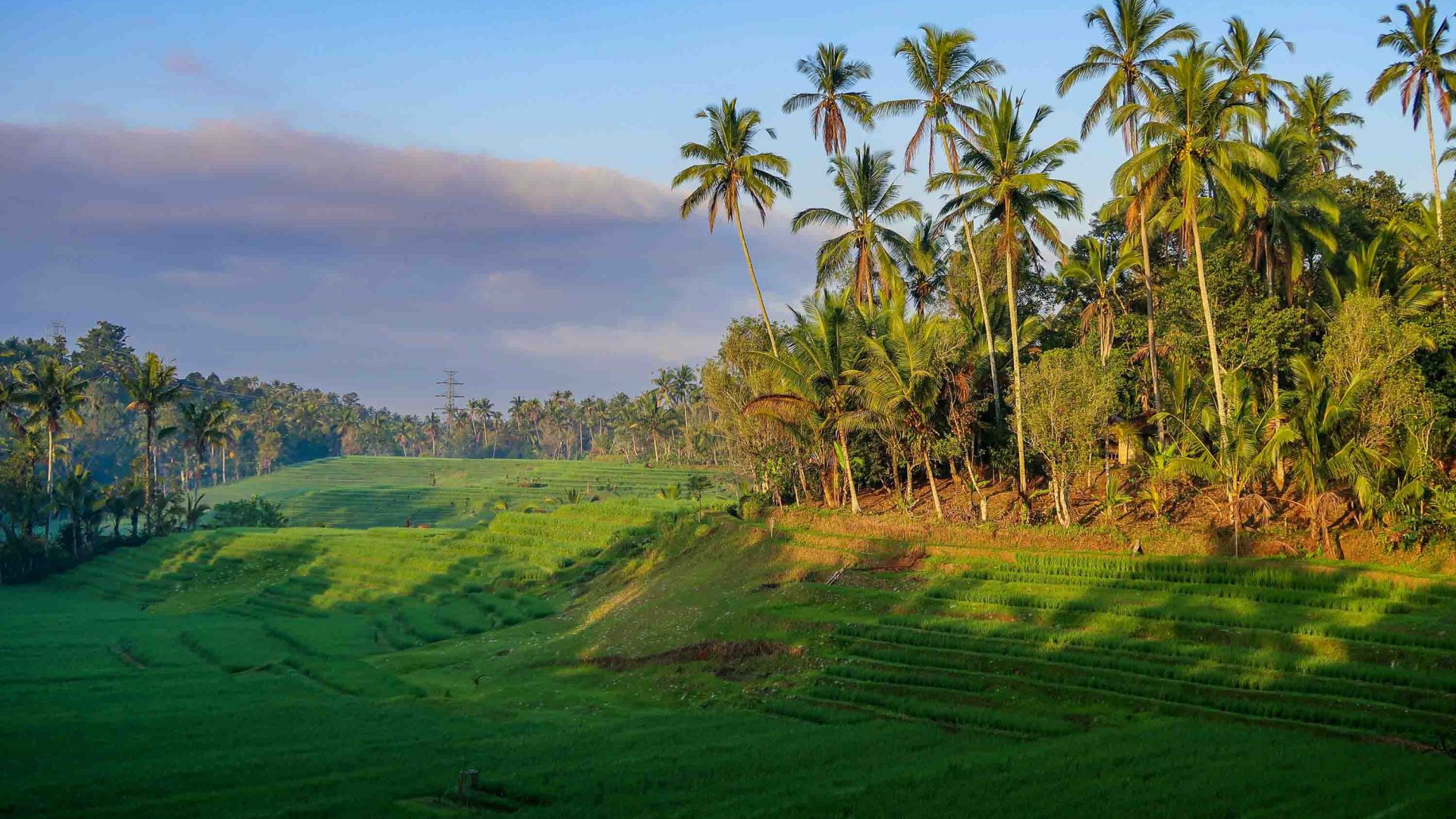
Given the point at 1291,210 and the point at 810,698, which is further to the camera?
the point at 1291,210

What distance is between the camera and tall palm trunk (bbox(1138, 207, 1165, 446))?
39719 millimetres

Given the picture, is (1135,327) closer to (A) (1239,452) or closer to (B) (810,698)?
(A) (1239,452)

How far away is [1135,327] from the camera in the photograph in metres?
44.2

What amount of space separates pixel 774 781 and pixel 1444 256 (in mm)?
33929

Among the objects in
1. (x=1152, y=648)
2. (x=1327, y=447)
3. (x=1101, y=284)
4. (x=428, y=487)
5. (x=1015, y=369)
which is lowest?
(x=1152, y=648)

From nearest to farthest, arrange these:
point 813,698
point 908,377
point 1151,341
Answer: point 813,698 → point 1151,341 → point 908,377

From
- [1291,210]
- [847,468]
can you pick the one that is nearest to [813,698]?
[847,468]

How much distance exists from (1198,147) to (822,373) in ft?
60.8

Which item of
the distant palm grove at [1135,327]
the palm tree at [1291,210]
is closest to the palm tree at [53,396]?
the distant palm grove at [1135,327]

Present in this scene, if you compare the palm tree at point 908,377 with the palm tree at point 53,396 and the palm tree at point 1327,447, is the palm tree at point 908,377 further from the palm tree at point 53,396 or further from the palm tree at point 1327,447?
the palm tree at point 53,396

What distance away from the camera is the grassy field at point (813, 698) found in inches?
709

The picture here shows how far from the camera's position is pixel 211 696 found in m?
31.4

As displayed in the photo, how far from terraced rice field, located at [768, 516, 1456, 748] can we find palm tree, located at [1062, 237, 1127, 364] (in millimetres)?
16146

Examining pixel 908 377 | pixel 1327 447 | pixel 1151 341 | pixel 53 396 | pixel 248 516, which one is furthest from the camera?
pixel 248 516
